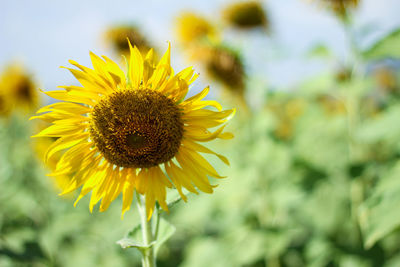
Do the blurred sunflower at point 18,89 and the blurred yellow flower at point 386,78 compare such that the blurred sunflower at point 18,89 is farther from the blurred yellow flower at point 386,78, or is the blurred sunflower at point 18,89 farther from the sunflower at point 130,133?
the blurred yellow flower at point 386,78

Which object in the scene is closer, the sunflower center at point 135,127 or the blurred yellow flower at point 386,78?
the sunflower center at point 135,127

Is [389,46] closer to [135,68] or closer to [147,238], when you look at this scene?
[135,68]

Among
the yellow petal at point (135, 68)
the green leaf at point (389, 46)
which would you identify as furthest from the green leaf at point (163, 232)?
the green leaf at point (389, 46)

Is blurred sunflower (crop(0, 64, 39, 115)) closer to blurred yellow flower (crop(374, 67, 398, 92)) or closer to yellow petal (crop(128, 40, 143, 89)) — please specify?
yellow petal (crop(128, 40, 143, 89))

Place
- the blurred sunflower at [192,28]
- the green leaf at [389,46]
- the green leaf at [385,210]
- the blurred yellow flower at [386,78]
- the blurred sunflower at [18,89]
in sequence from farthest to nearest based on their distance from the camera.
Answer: the blurred yellow flower at [386,78] < the blurred sunflower at [18,89] < the blurred sunflower at [192,28] < the green leaf at [389,46] < the green leaf at [385,210]

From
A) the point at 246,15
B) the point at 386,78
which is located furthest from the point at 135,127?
the point at 386,78

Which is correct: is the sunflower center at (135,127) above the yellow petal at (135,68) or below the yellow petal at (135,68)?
below

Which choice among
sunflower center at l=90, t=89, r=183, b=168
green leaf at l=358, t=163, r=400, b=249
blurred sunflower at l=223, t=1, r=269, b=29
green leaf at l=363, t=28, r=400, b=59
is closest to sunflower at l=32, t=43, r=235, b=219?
sunflower center at l=90, t=89, r=183, b=168
